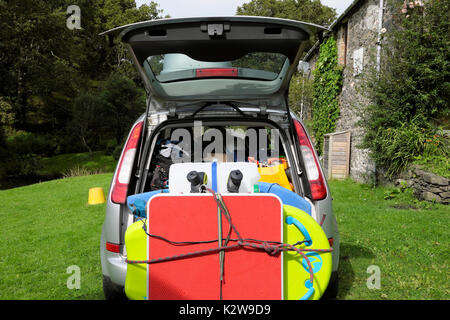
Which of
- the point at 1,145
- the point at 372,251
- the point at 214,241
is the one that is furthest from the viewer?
the point at 1,145

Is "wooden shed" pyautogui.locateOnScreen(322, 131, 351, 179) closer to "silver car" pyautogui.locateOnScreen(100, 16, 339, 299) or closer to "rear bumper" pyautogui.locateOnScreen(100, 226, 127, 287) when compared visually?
"silver car" pyautogui.locateOnScreen(100, 16, 339, 299)

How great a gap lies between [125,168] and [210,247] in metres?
1.09

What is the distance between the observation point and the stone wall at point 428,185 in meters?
6.76

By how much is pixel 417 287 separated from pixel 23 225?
249 inches

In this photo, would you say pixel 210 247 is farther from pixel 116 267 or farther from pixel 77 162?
pixel 77 162

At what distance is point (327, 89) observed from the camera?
1339 centimetres

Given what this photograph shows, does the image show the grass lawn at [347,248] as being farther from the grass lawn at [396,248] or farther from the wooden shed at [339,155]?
the wooden shed at [339,155]

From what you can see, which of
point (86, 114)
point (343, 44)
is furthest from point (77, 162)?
point (343, 44)

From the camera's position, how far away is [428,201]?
7.04m

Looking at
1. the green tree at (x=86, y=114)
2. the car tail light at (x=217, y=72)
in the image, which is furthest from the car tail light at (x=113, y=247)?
the green tree at (x=86, y=114)

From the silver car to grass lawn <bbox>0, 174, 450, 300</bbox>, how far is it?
107 cm

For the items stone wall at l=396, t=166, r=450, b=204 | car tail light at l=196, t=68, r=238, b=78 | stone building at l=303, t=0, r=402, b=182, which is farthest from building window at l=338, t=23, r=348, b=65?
car tail light at l=196, t=68, r=238, b=78

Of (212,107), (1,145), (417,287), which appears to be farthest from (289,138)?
(1,145)

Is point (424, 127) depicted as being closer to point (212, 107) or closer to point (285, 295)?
point (212, 107)
